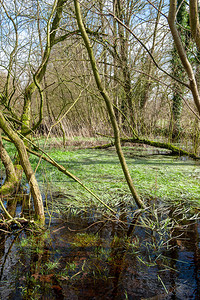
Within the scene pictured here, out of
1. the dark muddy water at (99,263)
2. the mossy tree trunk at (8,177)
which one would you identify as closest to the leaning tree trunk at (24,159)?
the dark muddy water at (99,263)

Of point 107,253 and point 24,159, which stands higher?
point 24,159

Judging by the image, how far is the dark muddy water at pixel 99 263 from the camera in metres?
1.57

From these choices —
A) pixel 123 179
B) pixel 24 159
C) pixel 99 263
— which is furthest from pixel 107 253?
pixel 123 179

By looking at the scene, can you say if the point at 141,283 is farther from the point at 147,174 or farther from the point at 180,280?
the point at 147,174

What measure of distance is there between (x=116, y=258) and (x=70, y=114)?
7.72 meters

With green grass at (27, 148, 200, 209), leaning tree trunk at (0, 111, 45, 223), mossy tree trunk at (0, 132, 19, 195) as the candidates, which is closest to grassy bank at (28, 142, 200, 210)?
green grass at (27, 148, 200, 209)

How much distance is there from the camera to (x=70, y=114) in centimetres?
929

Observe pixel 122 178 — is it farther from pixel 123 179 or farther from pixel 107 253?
pixel 107 253

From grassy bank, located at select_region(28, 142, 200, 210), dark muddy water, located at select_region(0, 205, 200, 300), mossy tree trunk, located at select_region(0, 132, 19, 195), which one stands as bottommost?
dark muddy water, located at select_region(0, 205, 200, 300)

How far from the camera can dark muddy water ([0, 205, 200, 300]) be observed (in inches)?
61.7

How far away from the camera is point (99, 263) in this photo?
187cm

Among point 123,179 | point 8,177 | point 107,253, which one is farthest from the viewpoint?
point 123,179

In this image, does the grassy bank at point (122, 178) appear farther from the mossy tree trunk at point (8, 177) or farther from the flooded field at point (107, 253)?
the mossy tree trunk at point (8, 177)

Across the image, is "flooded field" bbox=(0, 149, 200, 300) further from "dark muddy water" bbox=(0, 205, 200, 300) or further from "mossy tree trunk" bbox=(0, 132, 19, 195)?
"mossy tree trunk" bbox=(0, 132, 19, 195)
